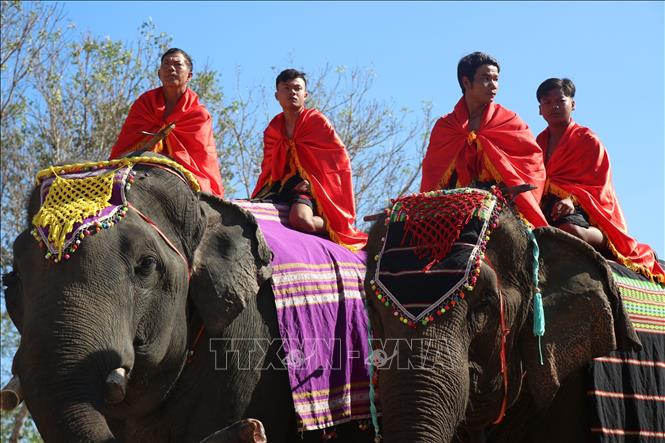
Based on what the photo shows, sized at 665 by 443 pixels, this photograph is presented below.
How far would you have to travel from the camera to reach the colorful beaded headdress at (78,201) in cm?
503

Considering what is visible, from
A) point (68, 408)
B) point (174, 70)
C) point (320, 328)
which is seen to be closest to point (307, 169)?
point (174, 70)

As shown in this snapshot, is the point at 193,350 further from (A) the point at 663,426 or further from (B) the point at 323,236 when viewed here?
(A) the point at 663,426

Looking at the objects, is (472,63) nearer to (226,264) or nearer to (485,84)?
(485,84)

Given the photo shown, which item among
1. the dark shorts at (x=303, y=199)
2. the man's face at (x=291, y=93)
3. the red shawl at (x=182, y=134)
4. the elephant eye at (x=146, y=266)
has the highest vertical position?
the man's face at (x=291, y=93)

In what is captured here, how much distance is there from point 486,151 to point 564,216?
0.67m

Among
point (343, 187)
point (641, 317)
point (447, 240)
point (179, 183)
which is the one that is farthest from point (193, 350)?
point (641, 317)

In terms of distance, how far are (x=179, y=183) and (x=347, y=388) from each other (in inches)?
62.0

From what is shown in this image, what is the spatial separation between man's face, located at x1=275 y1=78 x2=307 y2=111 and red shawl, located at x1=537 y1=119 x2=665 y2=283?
1847 millimetres

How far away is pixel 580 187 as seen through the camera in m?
7.03

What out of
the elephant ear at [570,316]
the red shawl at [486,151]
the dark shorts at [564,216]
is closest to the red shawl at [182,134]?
the red shawl at [486,151]

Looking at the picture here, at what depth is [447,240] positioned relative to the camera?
5262 millimetres

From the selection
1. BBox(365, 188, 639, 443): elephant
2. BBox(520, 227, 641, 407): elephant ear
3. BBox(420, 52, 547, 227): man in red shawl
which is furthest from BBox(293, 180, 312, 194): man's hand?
BBox(520, 227, 641, 407): elephant ear

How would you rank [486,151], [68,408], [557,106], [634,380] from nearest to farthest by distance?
[68,408] → [634,380] → [486,151] → [557,106]

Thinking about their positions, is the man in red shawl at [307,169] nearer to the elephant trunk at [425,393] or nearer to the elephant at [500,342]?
the elephant at [500,342]
